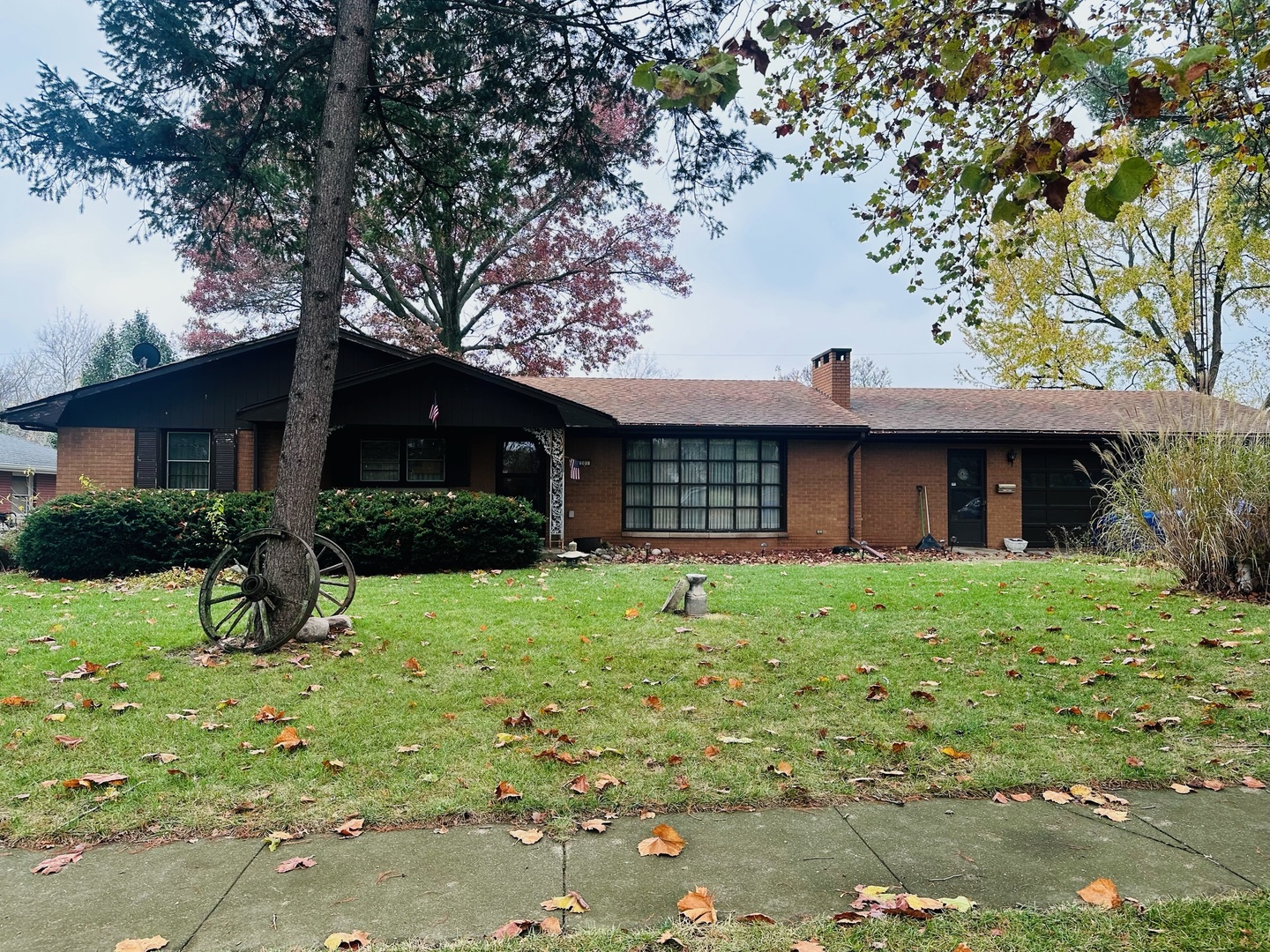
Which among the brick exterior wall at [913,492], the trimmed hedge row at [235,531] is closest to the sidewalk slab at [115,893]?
the trimmed hedge row at [235,531]

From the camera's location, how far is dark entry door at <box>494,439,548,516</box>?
53.8 feet

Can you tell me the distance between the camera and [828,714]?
464cm

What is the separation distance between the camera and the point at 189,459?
1580 centimetres

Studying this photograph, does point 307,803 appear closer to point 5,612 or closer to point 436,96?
point 5,612

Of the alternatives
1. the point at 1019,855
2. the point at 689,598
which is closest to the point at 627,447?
the point at 689,598

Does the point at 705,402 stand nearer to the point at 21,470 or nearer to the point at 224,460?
the point at 224,460

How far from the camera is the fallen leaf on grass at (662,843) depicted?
295cm

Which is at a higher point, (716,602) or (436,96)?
(436,96)

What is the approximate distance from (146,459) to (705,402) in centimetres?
1217

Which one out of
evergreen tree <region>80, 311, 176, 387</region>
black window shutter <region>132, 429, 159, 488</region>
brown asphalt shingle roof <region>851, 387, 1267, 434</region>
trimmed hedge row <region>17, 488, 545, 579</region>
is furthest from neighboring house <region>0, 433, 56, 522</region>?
brown asphalt shingle roof <region>851, 387, 1267, 434</region>

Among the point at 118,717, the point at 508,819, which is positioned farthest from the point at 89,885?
the point at 118,717

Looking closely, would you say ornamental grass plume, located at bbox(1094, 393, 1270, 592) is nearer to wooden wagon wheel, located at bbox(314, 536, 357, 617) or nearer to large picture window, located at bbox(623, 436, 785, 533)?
large picture window, located at bbox(623, 436, 785, 533)

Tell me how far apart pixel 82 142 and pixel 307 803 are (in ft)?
29.4

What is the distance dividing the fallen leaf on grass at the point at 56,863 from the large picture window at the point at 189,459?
14427mm
